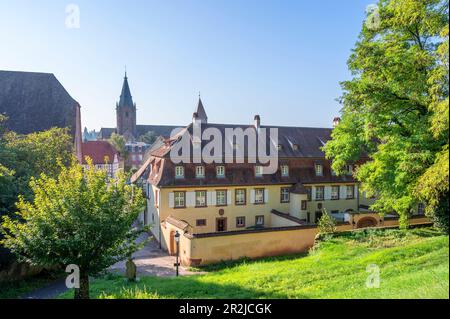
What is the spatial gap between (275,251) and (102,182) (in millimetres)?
12626

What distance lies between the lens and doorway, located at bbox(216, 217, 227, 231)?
24319mm

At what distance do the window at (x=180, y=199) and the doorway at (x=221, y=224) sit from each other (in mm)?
3055

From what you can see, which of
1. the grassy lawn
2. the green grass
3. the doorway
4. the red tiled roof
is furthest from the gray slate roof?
the red tiled roof

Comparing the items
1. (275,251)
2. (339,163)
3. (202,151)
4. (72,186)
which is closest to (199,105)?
(202,151)

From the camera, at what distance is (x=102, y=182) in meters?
10.1

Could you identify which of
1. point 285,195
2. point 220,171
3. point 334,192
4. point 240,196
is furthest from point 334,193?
point 220,171

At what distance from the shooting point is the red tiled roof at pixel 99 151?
199 ft

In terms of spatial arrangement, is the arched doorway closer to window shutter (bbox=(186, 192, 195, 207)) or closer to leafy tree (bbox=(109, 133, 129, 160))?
window shutter (bbox=(186, 192, 195, 207))

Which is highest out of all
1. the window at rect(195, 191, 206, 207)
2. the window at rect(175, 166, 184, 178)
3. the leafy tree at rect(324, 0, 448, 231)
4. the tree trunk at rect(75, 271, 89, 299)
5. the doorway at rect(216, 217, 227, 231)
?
the leafy tree at rect(324, 0, 448, 231)

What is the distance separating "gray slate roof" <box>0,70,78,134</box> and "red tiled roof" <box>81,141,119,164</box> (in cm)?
2630

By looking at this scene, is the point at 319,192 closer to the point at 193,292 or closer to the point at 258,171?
the point at 258,171

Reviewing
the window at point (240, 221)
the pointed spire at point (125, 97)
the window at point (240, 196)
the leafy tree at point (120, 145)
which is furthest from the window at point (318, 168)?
the pointed spire at point (125, 97)

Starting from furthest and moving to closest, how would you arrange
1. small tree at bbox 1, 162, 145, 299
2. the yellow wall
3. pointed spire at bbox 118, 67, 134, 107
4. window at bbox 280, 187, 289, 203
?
pointed spire at bbox 118, 67, 134, 107
window at bbox 280, 187, 289, 203
the yellow wall
small tree at bbox 1, 162, 145, 299
